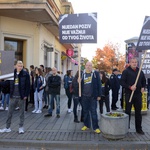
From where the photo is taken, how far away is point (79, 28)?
7.63 meters

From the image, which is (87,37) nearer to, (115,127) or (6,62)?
(6,62)

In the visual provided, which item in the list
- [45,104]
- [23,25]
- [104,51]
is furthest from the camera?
[104,51]

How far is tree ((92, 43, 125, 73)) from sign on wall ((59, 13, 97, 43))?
42350mm

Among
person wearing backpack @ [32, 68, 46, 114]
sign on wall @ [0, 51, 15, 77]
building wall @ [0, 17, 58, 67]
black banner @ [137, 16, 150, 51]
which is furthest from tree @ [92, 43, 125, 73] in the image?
sign on wall @ [0, 51, 15, 77]

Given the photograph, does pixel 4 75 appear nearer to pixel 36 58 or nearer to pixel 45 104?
pixel 45 104

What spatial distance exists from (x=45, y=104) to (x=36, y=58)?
3691 mm

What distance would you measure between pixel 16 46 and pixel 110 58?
39279 mm

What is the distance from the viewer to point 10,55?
22.8ft

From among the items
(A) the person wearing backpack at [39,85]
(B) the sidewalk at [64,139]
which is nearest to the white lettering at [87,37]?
(B) the sidewalk at [64,139]

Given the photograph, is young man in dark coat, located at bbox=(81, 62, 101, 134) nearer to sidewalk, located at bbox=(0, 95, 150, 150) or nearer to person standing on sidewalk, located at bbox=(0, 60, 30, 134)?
sidewalk, located at bbox=(0, 95, 150, 150)

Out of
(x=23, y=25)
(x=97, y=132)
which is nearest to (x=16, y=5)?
(x=23, y=25)

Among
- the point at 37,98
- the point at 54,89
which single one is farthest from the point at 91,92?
the point at 37,98

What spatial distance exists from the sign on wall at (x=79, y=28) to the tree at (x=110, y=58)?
1667 inches

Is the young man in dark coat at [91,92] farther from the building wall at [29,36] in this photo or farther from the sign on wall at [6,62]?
the building wall at [29,36]
